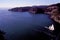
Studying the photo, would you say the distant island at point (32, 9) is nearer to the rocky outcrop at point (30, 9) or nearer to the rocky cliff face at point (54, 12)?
the rocky outcrop at point (30, 9)

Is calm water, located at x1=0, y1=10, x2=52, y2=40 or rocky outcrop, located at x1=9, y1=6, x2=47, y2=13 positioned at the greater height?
rocky outcrop, located at x1=9, y1=6, x2=47, y2=13

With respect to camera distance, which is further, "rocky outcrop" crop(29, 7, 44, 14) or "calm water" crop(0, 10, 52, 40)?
"rocky outcrop" crop(29, 7, 44, 14)

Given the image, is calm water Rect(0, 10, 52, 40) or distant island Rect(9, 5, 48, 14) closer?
calm water Rect(0, 10, 52, 40)

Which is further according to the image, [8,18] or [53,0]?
[53,0]

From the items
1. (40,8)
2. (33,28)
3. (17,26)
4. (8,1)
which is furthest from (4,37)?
(40,8)

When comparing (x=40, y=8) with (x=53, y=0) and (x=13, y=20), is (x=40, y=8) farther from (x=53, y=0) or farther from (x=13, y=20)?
(x=13, y=20)

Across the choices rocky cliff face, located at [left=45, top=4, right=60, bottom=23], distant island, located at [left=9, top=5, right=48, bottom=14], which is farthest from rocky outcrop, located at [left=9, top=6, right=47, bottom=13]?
rocky cliff face, located at [left=45, top=4, right=60, bottom=23]

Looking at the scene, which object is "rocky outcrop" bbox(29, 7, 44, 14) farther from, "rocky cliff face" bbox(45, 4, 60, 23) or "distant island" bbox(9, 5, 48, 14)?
"rocky cliff face" bbox(45, 4, 60, 23)

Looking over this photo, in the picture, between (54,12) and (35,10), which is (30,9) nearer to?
(35,10)
